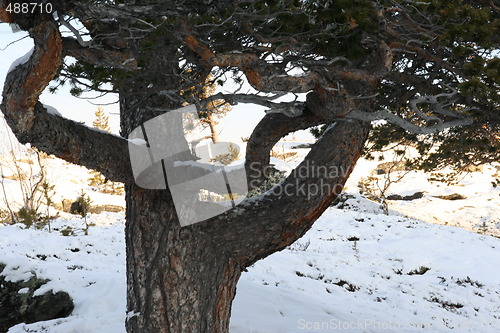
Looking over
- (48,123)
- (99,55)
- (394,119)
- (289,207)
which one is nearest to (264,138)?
(289,207)

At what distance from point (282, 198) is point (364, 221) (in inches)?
441

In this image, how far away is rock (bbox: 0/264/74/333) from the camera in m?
5.94

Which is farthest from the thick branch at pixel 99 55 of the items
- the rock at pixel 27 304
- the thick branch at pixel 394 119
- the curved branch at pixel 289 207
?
the rock at pixel 27 304

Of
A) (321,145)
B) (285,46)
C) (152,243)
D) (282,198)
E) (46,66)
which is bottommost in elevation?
(152,243)

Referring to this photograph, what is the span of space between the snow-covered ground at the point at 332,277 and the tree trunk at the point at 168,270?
6.67 ft

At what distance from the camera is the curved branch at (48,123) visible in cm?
233

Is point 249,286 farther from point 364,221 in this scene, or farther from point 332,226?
point 364,221

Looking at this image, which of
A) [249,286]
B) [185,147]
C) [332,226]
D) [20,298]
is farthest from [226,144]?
[332,226]

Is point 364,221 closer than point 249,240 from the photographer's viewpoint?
No

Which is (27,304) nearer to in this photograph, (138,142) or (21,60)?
(138,142)

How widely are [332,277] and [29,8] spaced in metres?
8.00

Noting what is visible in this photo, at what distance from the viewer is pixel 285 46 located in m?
3.14

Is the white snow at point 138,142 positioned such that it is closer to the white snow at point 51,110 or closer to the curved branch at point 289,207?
the white snow at point 51,110

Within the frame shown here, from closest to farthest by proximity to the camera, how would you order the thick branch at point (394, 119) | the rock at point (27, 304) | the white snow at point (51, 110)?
1. the white snow at point (51, 110)
2. the thick branch at point (394, 119)
3. the rock at point (27, 304)
